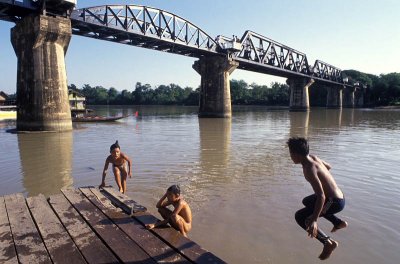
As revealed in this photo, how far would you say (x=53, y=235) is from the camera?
15.4 feet

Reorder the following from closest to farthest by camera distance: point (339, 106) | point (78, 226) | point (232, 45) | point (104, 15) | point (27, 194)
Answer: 1. point (78, 226)
2. point (27, 194)
3. point (104, 15)
4. point (232, 45)
5. point (339, 106)

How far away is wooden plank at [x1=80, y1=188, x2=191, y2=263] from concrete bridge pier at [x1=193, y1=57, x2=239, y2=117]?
147 ft

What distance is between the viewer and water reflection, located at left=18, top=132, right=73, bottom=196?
1011 centimetres

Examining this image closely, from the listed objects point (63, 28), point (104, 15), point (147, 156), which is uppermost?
point (104, 15)

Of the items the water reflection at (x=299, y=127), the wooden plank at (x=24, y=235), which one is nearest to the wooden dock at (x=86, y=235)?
the wooden plank at (x=24, y=235)

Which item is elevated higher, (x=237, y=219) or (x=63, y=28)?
(x=63, y=28)

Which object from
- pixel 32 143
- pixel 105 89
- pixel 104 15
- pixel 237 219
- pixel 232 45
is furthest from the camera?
pixel 105 89

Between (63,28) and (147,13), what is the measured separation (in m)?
15.8

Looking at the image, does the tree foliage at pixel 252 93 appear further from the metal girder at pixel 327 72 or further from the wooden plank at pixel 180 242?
the wooden plank at pixel 180 242

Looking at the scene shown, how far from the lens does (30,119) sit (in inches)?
1023

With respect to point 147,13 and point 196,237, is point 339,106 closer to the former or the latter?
point 147,13

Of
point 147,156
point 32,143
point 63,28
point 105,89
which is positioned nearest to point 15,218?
point 147,156

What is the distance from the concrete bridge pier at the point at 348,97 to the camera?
11394 centimetres

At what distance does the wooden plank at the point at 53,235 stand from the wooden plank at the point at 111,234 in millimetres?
401
